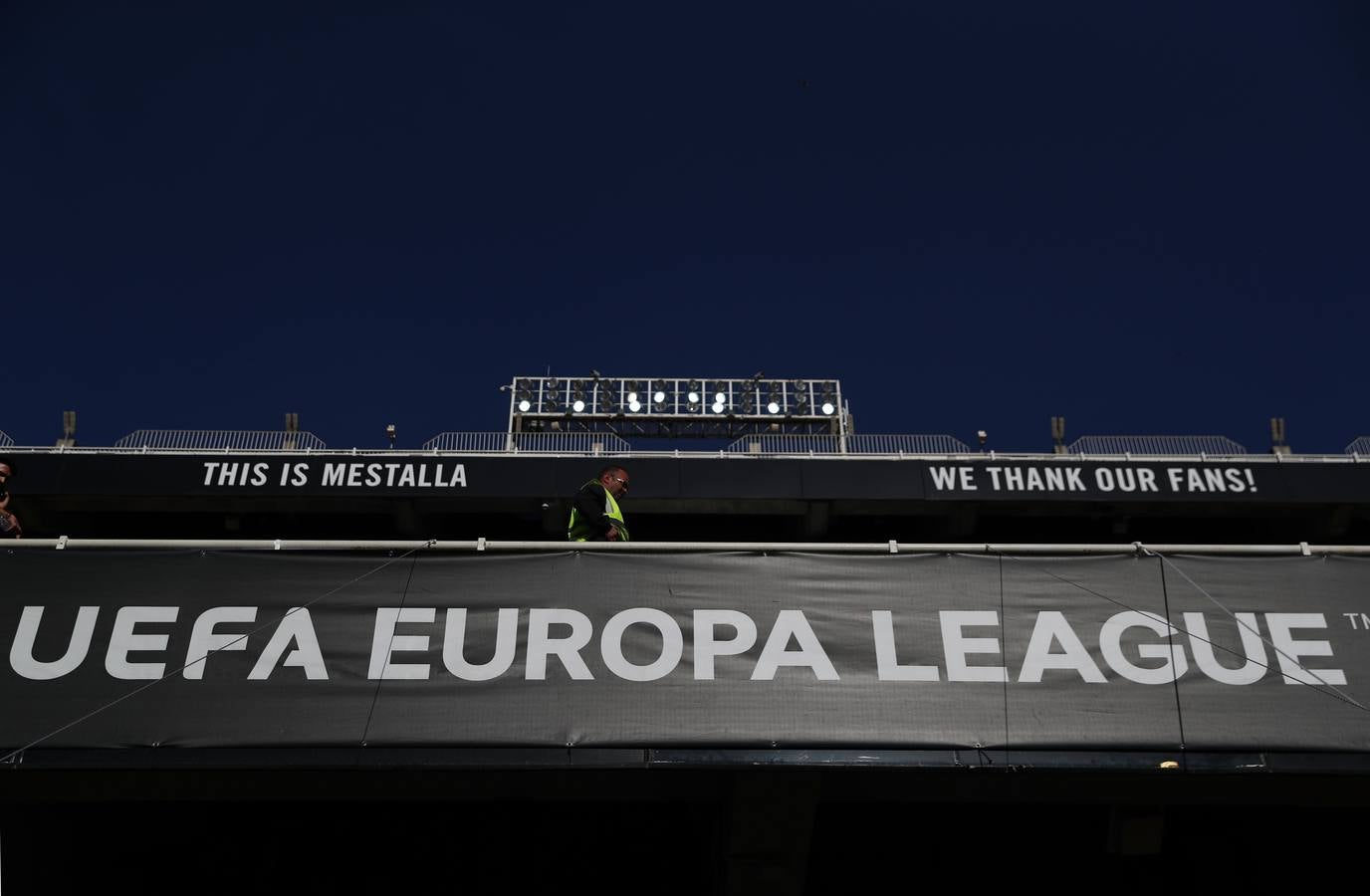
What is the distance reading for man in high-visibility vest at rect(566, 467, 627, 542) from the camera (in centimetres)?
720

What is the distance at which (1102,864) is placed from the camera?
8102mm

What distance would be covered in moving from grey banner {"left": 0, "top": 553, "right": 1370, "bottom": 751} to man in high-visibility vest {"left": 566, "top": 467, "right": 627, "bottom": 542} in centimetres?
102

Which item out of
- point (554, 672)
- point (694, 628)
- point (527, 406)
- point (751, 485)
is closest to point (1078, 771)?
A: point (694, 628)

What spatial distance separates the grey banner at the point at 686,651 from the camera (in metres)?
5.64

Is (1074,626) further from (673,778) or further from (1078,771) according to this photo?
(673,778)

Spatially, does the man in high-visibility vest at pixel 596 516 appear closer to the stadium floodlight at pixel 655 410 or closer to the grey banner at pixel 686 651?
the grey banner at pixel 686 651

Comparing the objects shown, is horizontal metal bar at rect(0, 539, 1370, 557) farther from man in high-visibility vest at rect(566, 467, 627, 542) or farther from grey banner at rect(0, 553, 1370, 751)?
man in high-visibility vest at rect(566, 467, 627, 542)

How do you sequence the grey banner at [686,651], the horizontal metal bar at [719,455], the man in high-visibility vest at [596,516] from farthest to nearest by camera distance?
1. the horizontal metal bar at [719,455]
2. the man in high-visibility vest at [596,516]
3. the grey banner at [686,651]

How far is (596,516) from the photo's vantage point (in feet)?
23.5

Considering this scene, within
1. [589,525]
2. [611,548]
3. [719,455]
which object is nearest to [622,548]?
[611,548]

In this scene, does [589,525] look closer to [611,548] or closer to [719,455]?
[611,548]

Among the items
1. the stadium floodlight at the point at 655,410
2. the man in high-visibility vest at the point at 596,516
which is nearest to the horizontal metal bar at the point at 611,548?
the man in high-visibility vest at the point at 596,516

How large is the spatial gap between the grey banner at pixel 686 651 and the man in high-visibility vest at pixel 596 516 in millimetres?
1020

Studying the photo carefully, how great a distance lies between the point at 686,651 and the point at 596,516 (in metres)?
1.57
